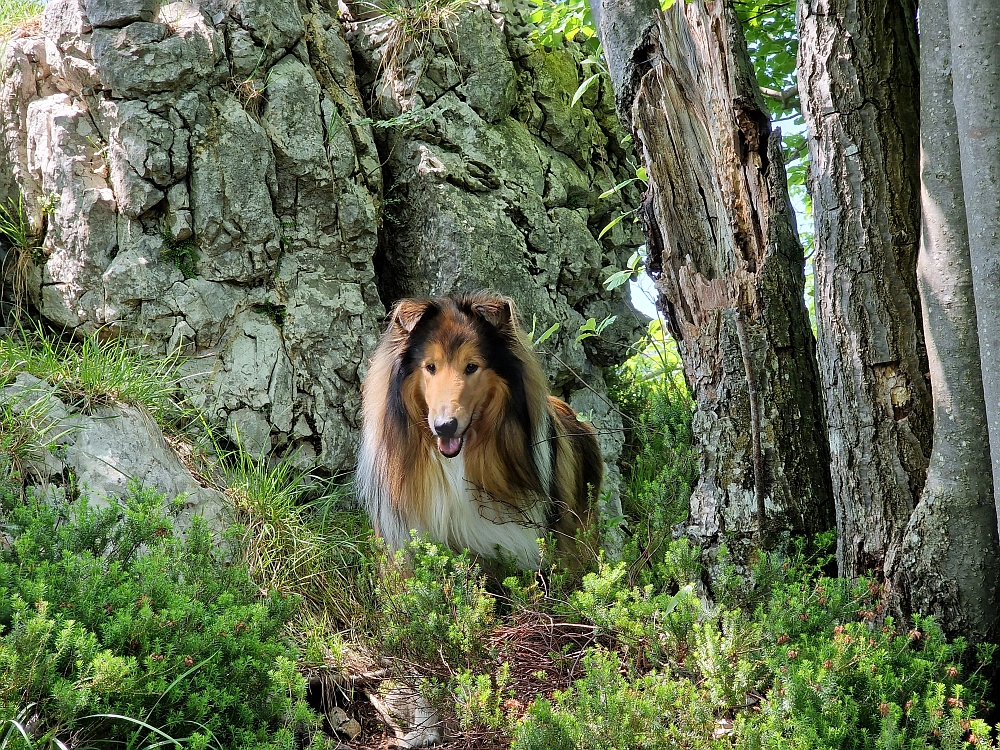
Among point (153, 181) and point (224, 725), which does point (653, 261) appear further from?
point (153, 181)

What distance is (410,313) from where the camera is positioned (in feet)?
14.5

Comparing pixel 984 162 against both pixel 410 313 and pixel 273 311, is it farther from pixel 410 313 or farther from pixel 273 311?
pixel 273 311

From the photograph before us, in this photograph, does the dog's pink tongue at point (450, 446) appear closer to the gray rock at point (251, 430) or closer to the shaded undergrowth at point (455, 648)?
the shaded undergrowth at point (455, 648)

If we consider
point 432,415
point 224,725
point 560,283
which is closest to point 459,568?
point 432,415

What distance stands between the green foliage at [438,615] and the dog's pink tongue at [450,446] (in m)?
0.48

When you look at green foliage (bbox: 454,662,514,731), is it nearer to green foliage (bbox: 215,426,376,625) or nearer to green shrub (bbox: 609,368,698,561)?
green shrub (bbox: 609,368,698,561)

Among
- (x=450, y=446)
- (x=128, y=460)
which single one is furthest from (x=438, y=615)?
(x=128, y=460)

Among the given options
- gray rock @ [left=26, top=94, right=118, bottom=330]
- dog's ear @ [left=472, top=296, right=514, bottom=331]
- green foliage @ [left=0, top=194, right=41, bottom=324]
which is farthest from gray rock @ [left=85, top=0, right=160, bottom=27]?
dog's ear @ [left=472, top=296, right=514, bottom=331]

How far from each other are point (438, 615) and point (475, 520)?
3.82 ft

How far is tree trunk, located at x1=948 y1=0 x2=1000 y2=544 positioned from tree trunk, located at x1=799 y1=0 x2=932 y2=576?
0.49m

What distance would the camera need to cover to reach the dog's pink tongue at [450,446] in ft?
13.6

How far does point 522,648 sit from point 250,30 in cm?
423

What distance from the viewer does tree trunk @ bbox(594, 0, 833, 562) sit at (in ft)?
11.6

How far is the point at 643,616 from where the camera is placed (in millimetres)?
3369
